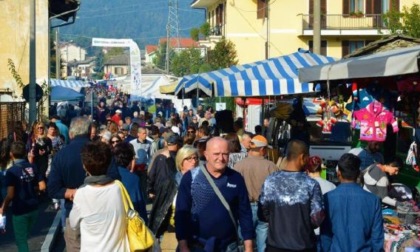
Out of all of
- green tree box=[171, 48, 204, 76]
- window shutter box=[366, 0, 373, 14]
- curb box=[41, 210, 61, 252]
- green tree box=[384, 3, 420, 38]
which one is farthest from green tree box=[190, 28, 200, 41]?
curb box=[41, 210, 61, 252]

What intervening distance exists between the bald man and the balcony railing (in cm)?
4376

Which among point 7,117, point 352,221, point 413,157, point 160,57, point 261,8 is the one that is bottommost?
point 352,221

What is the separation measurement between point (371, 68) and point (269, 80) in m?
6.02

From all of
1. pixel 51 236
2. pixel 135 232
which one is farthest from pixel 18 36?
pixel 135 232

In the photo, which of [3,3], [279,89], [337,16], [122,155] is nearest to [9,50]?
[3,3]

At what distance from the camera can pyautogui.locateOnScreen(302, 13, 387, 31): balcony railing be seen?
51.0 m

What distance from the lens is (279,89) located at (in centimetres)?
1698

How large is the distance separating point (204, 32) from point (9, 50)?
21.0 meters

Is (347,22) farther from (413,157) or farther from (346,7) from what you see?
(413,157)

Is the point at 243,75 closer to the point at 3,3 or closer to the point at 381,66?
the point at 381,66

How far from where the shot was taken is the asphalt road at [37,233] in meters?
14.3

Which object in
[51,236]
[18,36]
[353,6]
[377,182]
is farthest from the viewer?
[353,6]

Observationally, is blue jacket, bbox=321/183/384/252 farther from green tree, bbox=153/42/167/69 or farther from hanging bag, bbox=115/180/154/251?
green tree, bbox=153/42/167/69

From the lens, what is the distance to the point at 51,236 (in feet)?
49.0
